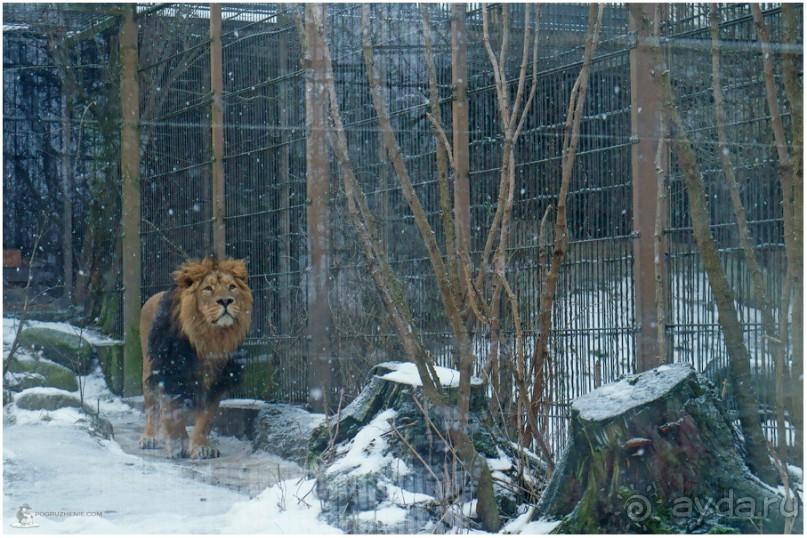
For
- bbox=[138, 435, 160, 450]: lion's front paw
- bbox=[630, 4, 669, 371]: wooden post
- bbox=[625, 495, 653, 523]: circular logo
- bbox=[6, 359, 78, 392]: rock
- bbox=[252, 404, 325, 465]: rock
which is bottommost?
bbox=[138, 435, 160, 450]: lion's front paw

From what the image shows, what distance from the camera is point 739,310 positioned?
4.45 meters

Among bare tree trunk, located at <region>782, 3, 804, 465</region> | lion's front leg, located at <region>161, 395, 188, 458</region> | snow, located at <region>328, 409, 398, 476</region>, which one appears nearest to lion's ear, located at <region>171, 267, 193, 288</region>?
lion's front leg, located at <region>161, 395, 188, 458</region>

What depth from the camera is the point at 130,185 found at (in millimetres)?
8023

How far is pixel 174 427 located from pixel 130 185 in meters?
2.56

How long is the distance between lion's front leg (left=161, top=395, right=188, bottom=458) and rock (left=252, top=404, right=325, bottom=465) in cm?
47

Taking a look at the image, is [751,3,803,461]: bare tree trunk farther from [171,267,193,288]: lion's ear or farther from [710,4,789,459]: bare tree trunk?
[171,267,193,288]: lion's ear

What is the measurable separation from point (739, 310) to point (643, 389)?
3.44 ft

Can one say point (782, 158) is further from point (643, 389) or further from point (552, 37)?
point (552, 37)

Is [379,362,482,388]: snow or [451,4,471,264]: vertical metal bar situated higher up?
[451,4,471,264]: vertical metal bar

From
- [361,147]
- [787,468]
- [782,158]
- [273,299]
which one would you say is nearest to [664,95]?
[782,158]

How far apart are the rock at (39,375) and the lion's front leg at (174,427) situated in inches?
35.7

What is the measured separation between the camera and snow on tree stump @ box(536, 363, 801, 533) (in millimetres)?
3447

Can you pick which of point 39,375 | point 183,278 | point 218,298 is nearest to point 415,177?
point 218,298

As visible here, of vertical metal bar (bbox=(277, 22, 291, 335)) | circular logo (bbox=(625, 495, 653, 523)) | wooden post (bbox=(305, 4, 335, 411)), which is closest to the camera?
circular logo (bbox=(625, 495, 653, 523))
